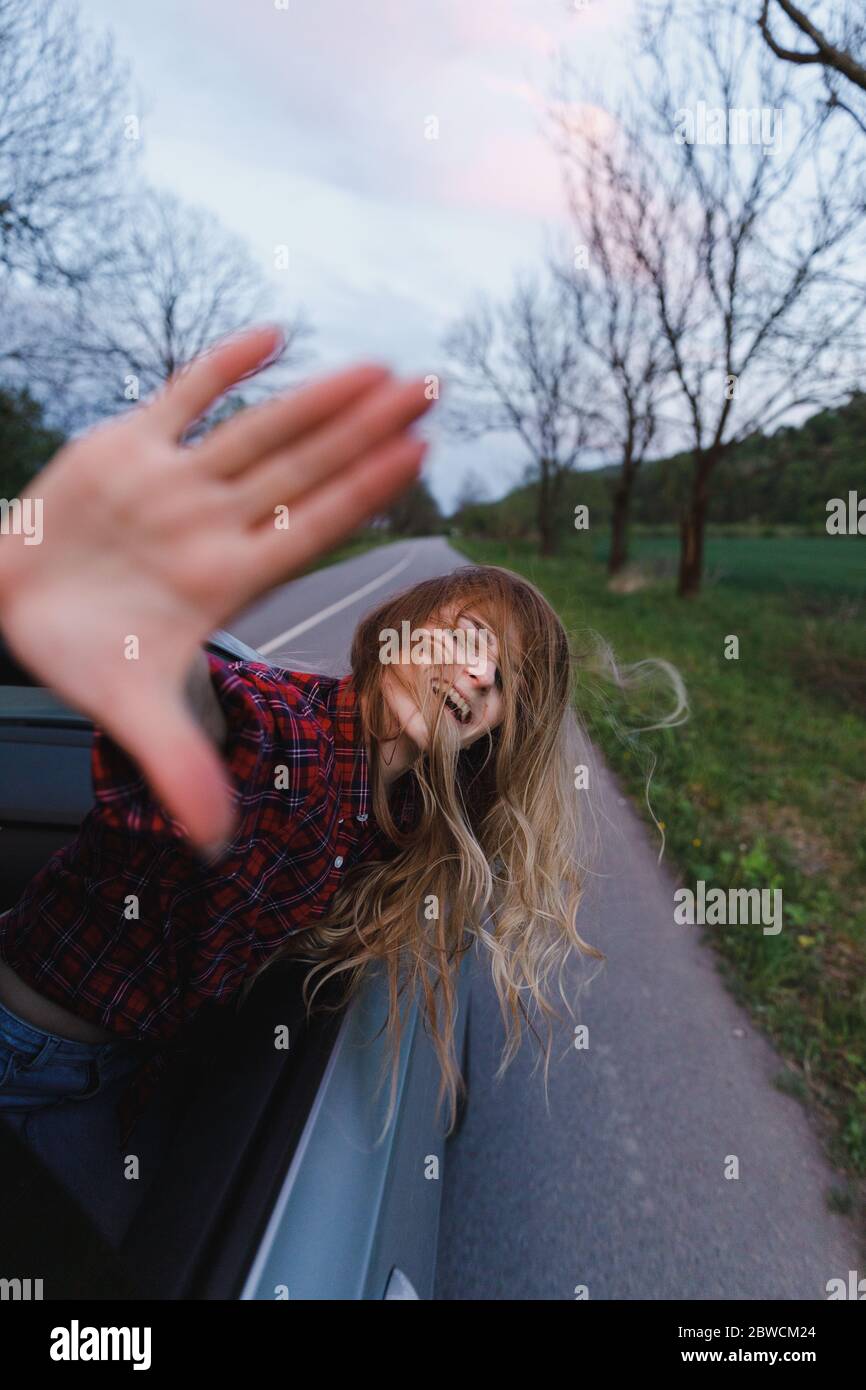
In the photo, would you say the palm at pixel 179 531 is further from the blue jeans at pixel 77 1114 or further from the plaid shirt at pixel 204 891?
the blue jeans at pixel 77 1114

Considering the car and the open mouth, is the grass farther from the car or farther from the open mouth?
the car

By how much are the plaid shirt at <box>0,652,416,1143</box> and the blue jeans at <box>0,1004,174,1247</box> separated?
1.8 inches

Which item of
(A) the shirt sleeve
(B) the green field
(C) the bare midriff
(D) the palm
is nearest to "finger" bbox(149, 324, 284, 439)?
(D) the palm

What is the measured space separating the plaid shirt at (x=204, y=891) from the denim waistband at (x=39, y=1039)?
0.06m

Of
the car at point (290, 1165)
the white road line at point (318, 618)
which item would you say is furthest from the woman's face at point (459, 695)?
the white road line at point (318, 618)

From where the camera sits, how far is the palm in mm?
479

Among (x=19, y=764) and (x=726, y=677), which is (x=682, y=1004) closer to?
(x=19, y=764)

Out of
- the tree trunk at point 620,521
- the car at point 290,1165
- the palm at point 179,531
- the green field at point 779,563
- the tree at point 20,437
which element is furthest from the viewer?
the tree trunk at point 620,521

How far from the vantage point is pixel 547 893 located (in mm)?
1470

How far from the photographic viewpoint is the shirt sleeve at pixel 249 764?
0.69 m

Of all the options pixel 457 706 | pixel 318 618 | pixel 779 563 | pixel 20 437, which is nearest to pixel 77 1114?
pixel 457 706

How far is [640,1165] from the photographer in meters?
2.04

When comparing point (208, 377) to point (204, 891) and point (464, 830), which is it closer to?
point (204, 891)
